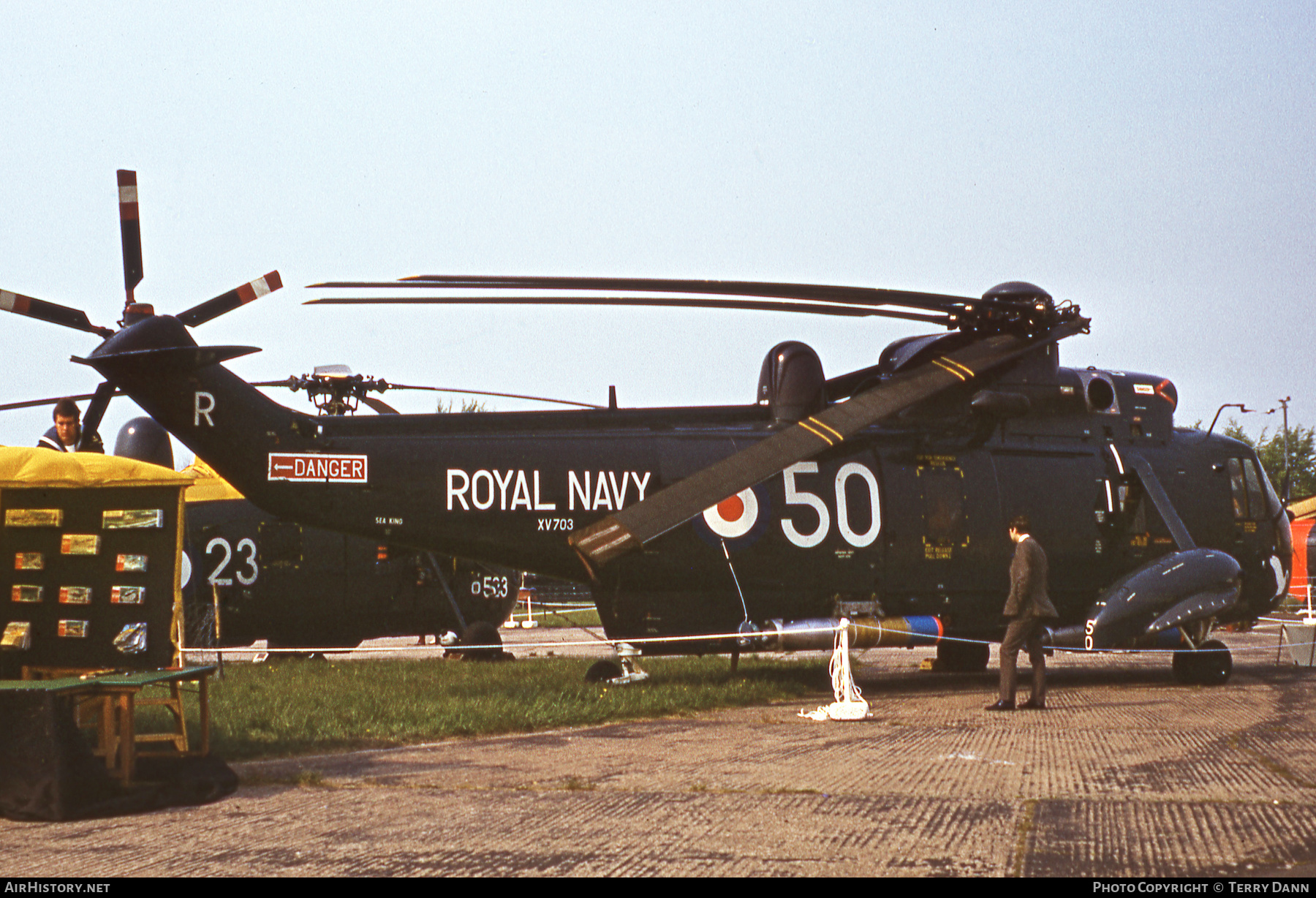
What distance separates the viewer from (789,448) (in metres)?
11.9

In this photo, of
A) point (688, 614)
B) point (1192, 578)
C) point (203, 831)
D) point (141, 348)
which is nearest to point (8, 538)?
point (141, 348)

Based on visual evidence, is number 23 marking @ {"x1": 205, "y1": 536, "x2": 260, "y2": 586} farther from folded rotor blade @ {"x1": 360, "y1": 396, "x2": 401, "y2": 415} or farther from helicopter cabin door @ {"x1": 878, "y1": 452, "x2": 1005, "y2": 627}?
helicopter cabin door @ {"x1": 878, "y1": 452, "x2": 1005, "y2": 627}

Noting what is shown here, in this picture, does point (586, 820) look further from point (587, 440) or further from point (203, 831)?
point (587, 440)

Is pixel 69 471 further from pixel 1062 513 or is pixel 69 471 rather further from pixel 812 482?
pixel 1062 513

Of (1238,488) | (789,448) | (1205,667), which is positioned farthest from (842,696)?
(1238,488)

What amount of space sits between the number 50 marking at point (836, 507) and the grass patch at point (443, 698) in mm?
1699

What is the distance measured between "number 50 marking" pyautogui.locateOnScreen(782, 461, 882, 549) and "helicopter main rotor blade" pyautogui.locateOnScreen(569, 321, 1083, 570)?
2.67ft

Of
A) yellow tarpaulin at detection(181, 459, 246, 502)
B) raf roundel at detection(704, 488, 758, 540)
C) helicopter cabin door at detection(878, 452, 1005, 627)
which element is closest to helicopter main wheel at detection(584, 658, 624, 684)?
raf roundel at detection(704, 488, 758, 540)

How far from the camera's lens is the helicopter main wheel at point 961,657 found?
51.6 feet

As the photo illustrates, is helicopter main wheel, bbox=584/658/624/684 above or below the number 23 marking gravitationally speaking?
below

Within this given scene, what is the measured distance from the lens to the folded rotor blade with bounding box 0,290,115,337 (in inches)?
423

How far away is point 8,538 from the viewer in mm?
8531

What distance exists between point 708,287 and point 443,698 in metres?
4.79

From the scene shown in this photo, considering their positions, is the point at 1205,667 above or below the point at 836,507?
below
